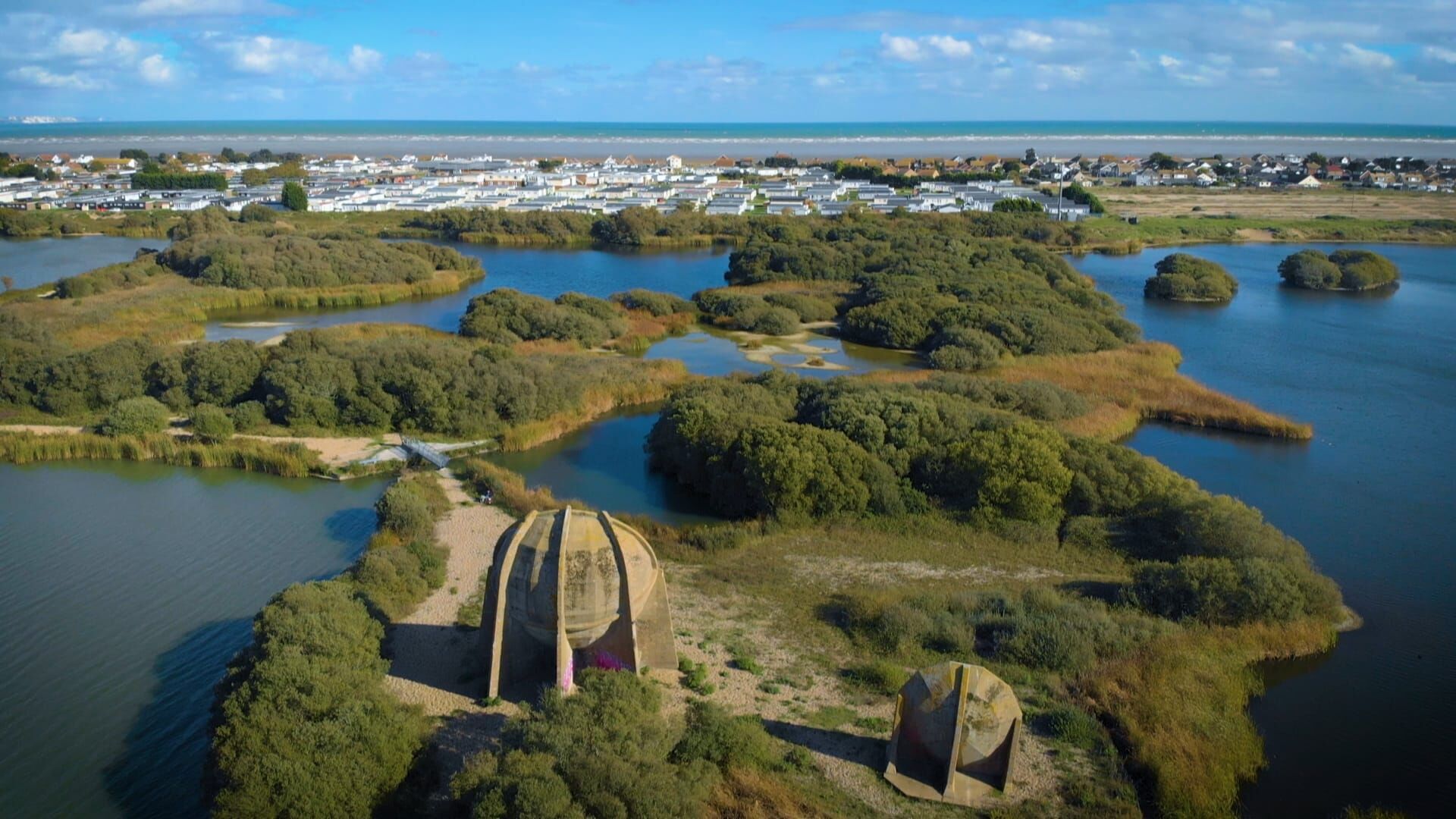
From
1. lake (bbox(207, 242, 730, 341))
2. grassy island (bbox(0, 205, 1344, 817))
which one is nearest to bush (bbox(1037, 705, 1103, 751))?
grassy island (bbox(0, 205, 1344, 817))

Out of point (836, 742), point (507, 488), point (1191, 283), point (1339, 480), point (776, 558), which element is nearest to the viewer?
point (836, 742)

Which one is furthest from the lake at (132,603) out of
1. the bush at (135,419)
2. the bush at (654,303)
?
the bush at (654,303)

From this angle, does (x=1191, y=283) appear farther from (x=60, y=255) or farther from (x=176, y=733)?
(x=60, y=255)

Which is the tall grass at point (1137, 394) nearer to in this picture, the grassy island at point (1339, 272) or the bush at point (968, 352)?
the bush at point (968, 352)

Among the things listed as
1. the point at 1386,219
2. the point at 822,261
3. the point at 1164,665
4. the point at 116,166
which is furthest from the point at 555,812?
the point at 116,166

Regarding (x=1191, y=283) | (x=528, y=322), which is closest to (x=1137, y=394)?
(x=528, y=322)

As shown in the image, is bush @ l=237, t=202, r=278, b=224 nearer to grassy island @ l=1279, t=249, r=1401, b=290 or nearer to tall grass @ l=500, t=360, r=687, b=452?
tall grass @ l=500, t=360, r=687, b=452
